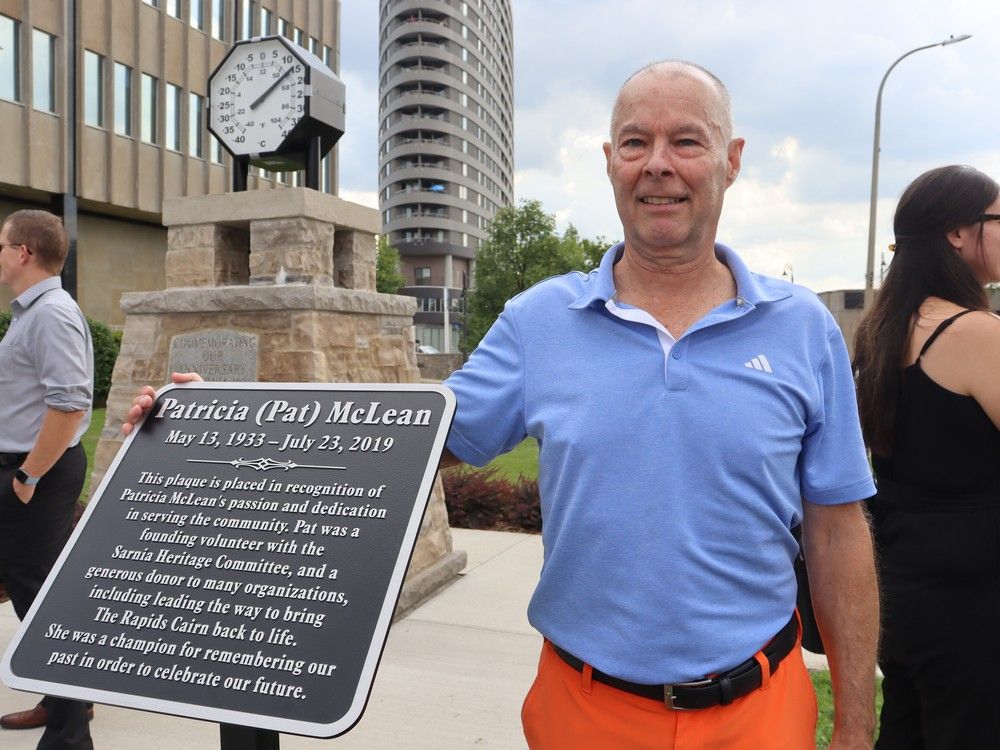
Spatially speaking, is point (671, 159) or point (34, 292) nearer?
point (671, 159)

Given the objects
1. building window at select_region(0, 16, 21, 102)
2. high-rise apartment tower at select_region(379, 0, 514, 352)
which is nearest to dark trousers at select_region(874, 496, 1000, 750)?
building window at select_region(0, 16, 21, 102)

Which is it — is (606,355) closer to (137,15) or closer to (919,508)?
(919,508)

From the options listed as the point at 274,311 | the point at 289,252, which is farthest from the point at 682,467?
the point at 289,252

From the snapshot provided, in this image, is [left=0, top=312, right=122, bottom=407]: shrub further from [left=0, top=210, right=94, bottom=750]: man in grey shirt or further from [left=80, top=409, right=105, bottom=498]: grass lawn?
[left=0, top=210, right=94, bottom=750]: man in grey shirt

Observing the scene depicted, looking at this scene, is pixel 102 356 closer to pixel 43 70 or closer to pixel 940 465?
pixel 43 70

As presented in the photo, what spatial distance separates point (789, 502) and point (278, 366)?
4018 millimetres

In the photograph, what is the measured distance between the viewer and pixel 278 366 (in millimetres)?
5352

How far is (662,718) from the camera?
5.80ft

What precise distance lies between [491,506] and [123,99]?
2213cm

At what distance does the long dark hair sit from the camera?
2.49 m

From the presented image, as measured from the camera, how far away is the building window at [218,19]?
2867cm

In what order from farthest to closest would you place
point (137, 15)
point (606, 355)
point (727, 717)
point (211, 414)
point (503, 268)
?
point (503, 268) → point (137, 15) → point (211, 414) → point (606, 355) → point (727, 717)

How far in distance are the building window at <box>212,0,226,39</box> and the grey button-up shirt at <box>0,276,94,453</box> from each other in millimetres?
28344

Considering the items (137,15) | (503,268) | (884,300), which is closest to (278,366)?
(884,300)
